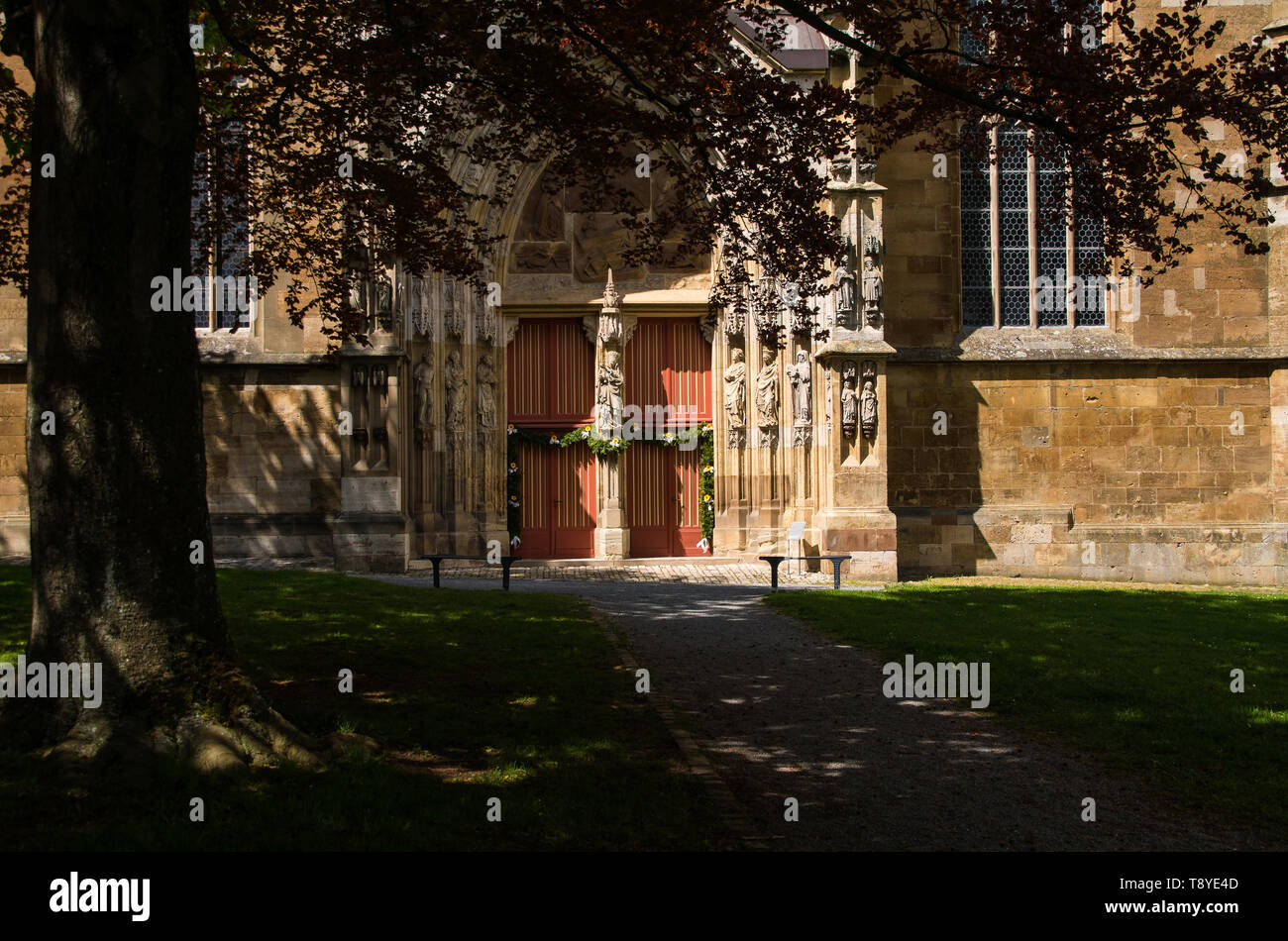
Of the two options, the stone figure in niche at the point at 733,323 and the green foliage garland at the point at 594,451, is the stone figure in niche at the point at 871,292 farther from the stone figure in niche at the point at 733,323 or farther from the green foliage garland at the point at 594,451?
the green foliage garland at the point at 594,451

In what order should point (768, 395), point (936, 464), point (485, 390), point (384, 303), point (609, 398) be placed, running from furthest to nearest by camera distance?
point (609, 398)
point (485, 390)
point (936, 464)
point (768, 395)
point (384, 303)

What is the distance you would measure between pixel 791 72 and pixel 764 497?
21.8 feet

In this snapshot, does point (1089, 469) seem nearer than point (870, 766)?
No

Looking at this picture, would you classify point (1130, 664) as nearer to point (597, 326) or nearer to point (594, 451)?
point (594, 451)

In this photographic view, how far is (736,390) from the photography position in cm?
1858

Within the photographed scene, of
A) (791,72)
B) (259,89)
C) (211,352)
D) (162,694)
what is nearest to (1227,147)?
(791,72)

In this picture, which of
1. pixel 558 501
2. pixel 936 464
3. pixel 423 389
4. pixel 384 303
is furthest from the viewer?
pixel 558 501

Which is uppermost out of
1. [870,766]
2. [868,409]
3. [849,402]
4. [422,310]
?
[422,310]

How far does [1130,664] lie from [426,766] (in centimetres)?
629

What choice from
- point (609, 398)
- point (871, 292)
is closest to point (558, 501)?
point (609, 398)

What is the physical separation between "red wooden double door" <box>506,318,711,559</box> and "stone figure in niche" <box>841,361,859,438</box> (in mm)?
3192

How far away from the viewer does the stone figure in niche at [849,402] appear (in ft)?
55.8

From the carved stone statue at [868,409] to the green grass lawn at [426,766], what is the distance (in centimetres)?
796
